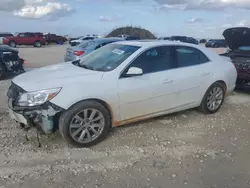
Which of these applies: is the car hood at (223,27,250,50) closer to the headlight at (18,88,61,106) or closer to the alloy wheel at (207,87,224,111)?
the alloy wheel at (207,87,224,111)

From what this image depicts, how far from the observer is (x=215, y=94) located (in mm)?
6012

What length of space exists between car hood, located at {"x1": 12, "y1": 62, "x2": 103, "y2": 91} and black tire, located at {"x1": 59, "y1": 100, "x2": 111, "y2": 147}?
0.35 m

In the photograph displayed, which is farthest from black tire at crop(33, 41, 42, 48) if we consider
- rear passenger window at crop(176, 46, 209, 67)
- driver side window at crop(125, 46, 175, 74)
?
driver side window at crop(125, 46, 175, 74)

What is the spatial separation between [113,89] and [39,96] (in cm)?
110

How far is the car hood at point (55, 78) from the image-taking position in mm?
4195

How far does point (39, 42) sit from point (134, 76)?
Answer: 1321 inches

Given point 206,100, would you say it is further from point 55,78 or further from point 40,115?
point 40,115

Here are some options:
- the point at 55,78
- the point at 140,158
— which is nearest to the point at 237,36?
the point at 140,158

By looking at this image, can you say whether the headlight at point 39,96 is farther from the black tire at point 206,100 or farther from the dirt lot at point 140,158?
→ the black tire at point 206,100

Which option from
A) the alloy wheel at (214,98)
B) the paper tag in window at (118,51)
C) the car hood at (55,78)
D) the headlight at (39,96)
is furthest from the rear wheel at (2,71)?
the alloy wheel at (214,98)

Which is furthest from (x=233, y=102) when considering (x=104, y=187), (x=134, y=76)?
(x=104, y=187)

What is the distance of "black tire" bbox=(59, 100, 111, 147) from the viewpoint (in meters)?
4.13

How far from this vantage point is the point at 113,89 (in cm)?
446

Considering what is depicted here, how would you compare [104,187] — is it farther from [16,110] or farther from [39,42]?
[39,42]
